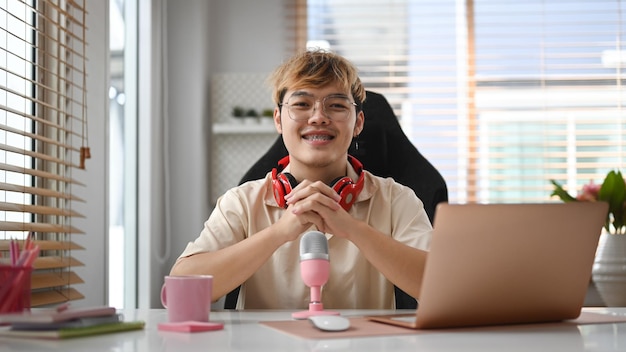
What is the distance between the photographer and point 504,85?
4082 mm

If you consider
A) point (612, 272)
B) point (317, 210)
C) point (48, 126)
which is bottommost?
point (612, 272)

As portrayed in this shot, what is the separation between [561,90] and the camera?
407 cm

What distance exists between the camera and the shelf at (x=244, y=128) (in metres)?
3.84

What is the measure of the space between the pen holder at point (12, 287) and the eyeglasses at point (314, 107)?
2.71 ft

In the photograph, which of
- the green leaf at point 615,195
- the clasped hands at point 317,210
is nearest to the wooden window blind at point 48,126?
the clasped hands at point 317,210

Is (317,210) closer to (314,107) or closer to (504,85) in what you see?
(314,107)

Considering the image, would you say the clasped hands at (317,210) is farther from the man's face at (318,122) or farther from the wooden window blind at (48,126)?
the wooden window blind at (48,126)

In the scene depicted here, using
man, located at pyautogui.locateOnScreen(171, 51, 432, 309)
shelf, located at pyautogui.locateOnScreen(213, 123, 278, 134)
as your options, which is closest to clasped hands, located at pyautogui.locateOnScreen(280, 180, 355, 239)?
man, located at pyautogui.locateOnScreen(171, 51, 432, 309)

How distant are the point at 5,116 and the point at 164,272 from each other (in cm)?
198

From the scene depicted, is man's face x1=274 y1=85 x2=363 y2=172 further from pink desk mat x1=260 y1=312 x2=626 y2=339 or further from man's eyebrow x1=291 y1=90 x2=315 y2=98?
pink desk mat x1=260 y1=312 x2=626 y2=339

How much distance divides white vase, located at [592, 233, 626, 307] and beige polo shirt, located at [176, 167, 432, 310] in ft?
3.81

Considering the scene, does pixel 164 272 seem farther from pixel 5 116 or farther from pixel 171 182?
pixel 5 116

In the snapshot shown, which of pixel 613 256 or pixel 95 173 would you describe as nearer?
pixel 95 173

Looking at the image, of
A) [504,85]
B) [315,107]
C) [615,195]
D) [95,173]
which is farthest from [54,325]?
[504,85]
